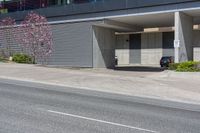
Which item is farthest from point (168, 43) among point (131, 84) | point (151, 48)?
point (131, 84)

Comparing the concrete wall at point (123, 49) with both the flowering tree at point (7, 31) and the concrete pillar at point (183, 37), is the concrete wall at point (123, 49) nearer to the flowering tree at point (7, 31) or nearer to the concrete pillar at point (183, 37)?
the flowering tree at point (7, 31)

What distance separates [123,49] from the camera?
2295 inches

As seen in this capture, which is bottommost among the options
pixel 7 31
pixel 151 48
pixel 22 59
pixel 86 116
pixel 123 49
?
pixel 86 116

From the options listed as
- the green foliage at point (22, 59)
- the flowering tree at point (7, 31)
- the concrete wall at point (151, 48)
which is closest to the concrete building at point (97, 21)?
the flowering tree at point (7, 31)

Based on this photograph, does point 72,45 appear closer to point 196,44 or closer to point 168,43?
point 196,44

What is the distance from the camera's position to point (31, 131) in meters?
8.94

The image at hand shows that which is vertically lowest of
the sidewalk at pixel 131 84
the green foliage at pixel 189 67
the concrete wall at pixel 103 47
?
the sidewalk at pixel 131 84

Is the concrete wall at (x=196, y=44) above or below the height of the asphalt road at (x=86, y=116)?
above

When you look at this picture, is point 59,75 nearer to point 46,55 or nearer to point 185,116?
point 46,55

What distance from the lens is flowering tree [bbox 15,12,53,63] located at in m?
34.8

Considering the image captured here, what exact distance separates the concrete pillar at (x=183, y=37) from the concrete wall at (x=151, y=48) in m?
20.6

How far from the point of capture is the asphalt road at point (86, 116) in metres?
9.55

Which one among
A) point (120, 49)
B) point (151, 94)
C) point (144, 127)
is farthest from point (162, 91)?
point (120, 49)

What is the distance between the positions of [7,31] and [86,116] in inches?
1197
